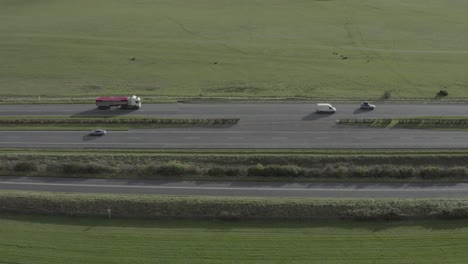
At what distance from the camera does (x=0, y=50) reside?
274ft

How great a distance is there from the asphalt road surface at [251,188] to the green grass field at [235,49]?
2525 centimetres

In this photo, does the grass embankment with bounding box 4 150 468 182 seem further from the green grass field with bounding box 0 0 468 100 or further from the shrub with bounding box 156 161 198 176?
the green grass field with bounding box 0 0 468 100

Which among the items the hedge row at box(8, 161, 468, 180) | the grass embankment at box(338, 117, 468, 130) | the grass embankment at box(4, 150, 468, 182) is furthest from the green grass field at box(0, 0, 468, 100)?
the hedge row at box(8, 161, 468, 180)

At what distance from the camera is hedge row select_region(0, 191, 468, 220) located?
32.5 meters

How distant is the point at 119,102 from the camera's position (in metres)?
54.7

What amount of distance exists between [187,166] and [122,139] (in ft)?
34.7

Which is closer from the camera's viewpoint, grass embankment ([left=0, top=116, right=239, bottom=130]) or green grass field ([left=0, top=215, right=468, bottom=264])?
green grass field ([left=0, top=215, right=468, bottom=264])

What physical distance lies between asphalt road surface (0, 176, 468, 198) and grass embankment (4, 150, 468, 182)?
0.93 m

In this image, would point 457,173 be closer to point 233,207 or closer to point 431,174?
point 431,174

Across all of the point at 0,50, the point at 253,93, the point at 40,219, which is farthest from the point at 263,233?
the point at 0,50

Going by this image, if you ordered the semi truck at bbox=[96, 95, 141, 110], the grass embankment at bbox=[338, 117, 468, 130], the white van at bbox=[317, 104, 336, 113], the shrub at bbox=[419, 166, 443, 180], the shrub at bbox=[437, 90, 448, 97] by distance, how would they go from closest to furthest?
the shrub at bbox=[419, 166, 443, 180] < the grass embankment at bbox=[338, 117, 468, 130] < the white van at bbox=[317, 104, 336, 113] < the semi truck at bbox=[96, 95, 141, 110] < the shrub at bbox=[437, 90, 448, 97]

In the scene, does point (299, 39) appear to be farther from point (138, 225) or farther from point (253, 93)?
point (138, 225)

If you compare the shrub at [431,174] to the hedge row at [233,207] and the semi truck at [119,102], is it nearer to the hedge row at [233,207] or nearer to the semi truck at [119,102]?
the hedge row at [233,207]

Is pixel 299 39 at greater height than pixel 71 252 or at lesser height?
greater
